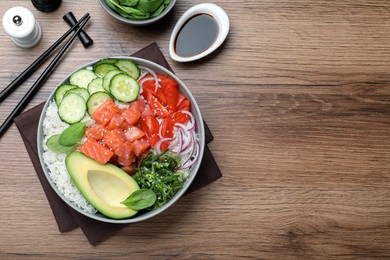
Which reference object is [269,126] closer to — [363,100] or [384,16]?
[363,100]

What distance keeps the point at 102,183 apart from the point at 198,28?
86 centimetres

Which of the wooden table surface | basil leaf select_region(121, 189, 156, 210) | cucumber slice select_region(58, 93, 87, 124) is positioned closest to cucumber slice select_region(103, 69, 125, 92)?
cucumber slice select_region(58, 93, 87, 124)

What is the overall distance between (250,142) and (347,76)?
1.89ft

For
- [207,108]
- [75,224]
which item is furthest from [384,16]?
[75,224]

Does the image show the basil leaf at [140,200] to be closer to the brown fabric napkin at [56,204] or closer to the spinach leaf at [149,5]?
the brown fabric napkin at [56,204]

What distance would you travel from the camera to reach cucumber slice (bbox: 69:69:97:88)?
233cm

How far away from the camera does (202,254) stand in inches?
98.1

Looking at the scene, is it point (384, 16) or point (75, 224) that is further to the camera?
point (384, 16)

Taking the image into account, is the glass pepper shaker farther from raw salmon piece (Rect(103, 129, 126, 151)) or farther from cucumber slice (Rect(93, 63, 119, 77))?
raw salmon piece (Rect(103, 129, 126, 151))

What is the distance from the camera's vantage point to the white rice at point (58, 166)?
2.27 meters

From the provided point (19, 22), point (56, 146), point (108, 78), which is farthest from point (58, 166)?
point (19, 22)

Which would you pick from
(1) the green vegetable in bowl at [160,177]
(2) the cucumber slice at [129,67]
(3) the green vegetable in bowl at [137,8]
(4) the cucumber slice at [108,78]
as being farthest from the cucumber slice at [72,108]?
(3) the green vegetable in bowl at [137,8]

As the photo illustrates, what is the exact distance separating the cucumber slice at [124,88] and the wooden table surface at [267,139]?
28 centimetres

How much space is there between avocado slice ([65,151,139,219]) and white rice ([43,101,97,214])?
0.32ft
